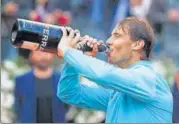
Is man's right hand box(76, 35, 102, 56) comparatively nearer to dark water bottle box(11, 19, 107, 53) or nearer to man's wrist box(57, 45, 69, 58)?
dark water bottle box(11, 19, 107, 53)

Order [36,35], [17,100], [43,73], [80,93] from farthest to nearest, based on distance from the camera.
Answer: [17,100]
[43,73]
[80,93]
[36,35]

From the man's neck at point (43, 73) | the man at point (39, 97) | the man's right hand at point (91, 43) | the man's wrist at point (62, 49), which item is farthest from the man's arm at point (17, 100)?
the man's wrist at point (62, 49)

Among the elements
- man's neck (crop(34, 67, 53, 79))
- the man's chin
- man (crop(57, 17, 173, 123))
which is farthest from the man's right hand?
the man's chin

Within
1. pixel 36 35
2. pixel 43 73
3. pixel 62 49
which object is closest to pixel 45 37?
pixel 36 35

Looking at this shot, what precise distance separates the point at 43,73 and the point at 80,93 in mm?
3076

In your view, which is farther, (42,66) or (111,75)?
(42,66)

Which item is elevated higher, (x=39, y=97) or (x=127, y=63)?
(x=127, y=63)

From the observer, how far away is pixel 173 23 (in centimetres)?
898

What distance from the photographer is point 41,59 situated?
711cm

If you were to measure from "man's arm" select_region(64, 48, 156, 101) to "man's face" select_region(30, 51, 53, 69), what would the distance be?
3599 millimetres

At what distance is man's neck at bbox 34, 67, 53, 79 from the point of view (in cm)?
682

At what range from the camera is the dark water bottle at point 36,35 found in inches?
138

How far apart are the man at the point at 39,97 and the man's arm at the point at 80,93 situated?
2854mm

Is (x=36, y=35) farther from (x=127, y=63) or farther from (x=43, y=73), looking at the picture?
(x=43, y=73)
